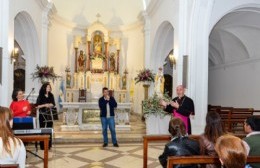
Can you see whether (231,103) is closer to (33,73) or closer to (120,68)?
(120,68)

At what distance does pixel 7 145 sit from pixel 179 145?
182 cm

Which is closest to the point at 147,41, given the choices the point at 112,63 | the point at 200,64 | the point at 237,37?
the point at 112,63

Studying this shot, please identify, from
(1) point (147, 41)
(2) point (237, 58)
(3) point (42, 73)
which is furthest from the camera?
(1) point (147, 41)

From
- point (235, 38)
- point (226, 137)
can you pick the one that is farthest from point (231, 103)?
point (226, 137)

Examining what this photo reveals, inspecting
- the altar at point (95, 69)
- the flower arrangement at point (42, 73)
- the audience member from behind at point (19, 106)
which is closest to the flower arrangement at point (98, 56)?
the altar at point (95, 69)

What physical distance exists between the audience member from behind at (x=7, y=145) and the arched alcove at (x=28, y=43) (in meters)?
9.13

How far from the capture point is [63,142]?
8.34 metres

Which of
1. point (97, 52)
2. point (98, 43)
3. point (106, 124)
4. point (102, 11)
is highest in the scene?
point (102, 11)

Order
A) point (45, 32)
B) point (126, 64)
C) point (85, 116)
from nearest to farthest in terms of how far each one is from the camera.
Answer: point (85, 116) → point (45, 32) → point (126, 64)

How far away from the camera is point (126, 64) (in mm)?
17328

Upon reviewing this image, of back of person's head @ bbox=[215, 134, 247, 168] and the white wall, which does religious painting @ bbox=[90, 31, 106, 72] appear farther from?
back of person's head @ bbox=[215, 134, 247, 168]

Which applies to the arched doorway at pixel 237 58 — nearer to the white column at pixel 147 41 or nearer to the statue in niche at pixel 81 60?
the white column at pixel 147 41

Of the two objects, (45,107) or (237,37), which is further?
(237,37)

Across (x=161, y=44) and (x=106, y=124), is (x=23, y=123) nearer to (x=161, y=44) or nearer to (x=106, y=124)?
(x=106, y=124)
